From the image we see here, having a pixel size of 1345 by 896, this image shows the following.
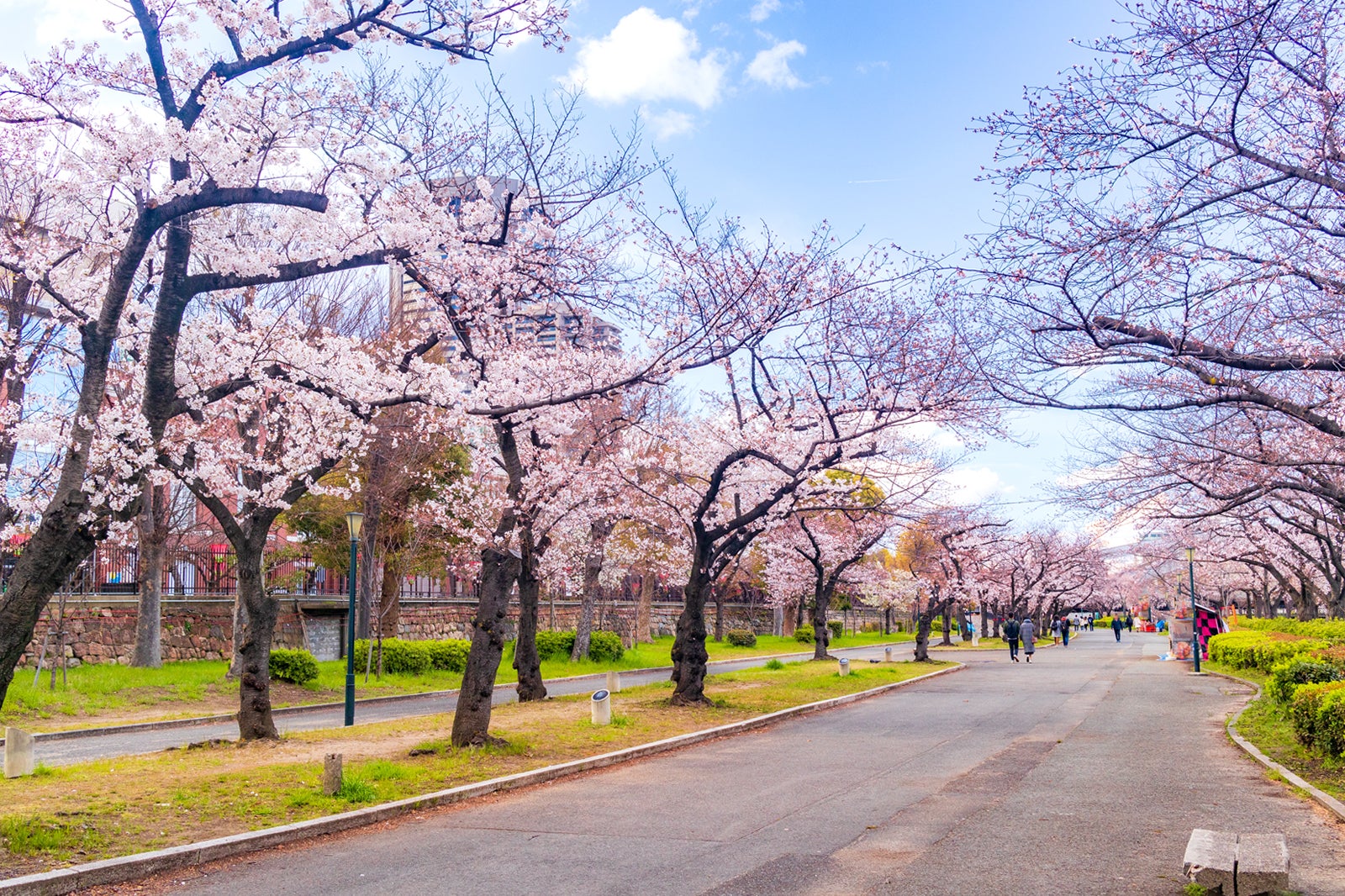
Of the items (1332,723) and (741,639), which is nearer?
(1332,723)

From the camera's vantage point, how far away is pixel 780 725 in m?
17.5

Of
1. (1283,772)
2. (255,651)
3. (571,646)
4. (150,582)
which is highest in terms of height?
(150,582)

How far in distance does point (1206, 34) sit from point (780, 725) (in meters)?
12.6

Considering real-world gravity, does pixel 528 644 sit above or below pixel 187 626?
below

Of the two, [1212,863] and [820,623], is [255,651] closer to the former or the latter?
[1212,863]

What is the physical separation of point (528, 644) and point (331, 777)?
10.9 meters

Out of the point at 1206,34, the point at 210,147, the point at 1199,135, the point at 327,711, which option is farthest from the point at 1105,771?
the point at 327,711

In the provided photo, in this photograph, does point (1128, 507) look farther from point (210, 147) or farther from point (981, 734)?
point (210, 147)

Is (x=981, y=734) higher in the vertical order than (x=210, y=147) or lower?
lower

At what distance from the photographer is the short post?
9.87 m

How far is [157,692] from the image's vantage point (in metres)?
21.1

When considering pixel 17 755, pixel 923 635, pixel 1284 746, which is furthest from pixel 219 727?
pixel 923 635

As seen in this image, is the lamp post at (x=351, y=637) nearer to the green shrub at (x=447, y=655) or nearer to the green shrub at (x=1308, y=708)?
the green shrub at (x=447, y=655)

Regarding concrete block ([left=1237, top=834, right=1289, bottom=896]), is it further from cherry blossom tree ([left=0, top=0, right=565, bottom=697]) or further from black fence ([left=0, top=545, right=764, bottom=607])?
black fence ([left=0, top=545, right=764, bottom=607])
